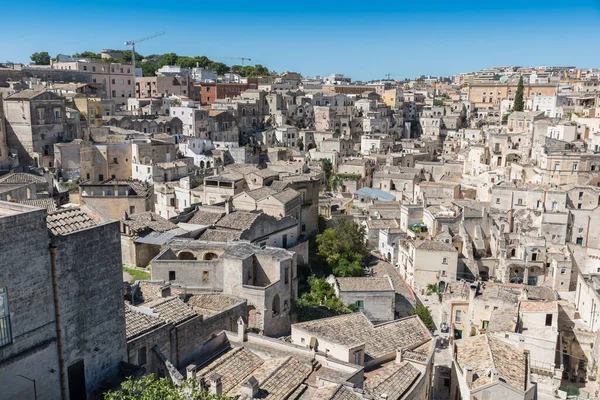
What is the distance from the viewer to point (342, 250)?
31312mm

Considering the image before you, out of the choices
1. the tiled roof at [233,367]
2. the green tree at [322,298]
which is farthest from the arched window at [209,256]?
the tiled roof at [233,367]

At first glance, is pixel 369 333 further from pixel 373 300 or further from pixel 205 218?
pixel 205 218

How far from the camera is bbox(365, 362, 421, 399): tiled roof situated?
1547cm

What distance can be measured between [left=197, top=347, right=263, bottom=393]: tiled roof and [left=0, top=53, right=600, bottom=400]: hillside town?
0.18 ft

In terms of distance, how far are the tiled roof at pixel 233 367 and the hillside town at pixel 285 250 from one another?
54 millimetres

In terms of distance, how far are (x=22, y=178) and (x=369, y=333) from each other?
72.7 ft

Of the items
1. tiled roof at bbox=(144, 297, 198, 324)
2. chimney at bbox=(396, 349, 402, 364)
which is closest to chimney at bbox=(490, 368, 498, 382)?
chimney at bbox=(396, 349, 402, 364)

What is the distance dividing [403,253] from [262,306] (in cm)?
1521

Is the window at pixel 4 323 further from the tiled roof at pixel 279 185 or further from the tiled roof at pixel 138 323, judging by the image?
the tiled roof at pixel 279 185

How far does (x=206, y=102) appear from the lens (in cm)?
7156

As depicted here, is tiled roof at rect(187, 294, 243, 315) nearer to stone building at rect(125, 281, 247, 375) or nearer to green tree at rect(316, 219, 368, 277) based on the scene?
stone building at rect(125, 281, 247, 375)

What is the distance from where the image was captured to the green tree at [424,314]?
26.7 meters

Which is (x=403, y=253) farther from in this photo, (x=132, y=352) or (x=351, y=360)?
(x=132, y=352)

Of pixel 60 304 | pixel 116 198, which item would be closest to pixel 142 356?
pixel 60 304
